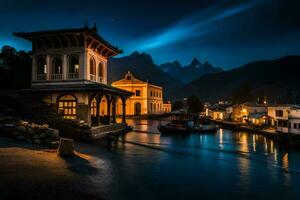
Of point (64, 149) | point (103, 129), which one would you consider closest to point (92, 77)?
point (103, 129)

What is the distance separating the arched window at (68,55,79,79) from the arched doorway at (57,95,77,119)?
8.48ft

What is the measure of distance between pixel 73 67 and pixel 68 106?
4960 millimetres

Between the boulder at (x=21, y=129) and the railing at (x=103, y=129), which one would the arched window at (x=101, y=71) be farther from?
the boulder at (x=21, y=129)

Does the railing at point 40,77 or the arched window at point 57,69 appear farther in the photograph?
the railing at point 40,77

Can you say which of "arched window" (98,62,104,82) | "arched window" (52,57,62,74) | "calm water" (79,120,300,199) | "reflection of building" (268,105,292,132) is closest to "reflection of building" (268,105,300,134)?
"reflection of building" (268,105,292,132)

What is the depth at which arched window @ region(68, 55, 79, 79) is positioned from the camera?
29.8 m

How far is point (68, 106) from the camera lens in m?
29.1

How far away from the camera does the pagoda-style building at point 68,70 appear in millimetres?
28078

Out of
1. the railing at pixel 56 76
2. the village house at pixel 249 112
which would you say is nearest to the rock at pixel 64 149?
the railing at pixel 56 76

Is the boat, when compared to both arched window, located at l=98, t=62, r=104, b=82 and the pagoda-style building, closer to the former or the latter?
arched window, located at l=98, t=62, r=104, b=82

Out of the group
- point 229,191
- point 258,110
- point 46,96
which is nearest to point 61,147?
point 229,191

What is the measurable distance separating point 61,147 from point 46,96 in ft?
53.2

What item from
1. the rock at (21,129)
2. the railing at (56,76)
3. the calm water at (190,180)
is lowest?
the calm water at (190,180)

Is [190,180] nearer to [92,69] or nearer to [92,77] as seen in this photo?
[92,77]
